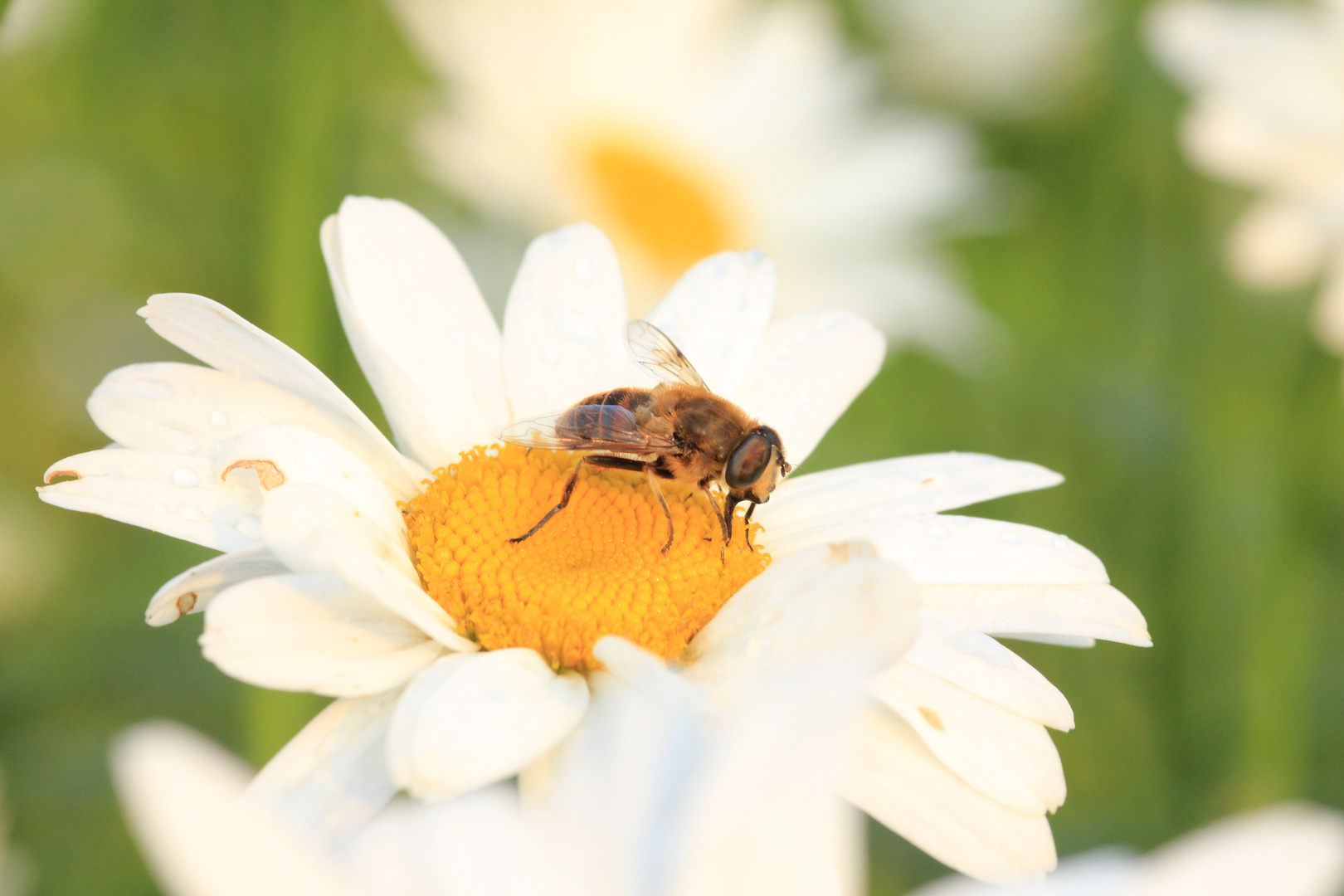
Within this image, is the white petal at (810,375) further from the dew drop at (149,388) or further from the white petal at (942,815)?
the dew drop at (149,388)

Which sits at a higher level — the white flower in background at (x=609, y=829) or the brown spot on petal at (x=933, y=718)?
the white flower in background at (x=609, y=829)

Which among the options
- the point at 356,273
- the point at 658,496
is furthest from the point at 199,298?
the point at 658,496

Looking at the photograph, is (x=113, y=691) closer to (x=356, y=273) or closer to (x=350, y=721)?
(x=356, y=273)

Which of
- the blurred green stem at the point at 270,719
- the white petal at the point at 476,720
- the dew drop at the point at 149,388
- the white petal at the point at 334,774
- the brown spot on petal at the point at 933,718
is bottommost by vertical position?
the blurred green stem at the point at 270,719

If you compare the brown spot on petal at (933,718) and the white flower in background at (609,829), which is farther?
the brown spot on petal at (933,718)

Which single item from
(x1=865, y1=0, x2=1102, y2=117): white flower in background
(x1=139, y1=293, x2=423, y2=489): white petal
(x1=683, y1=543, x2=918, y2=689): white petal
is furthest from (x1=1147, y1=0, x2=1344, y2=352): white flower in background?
(x1=139, y1=293, x2=423, y2=489): white petal

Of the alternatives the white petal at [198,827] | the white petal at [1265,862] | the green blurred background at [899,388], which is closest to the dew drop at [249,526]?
the white petal at [198,827]

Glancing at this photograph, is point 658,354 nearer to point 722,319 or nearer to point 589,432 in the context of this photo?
point 722,319
